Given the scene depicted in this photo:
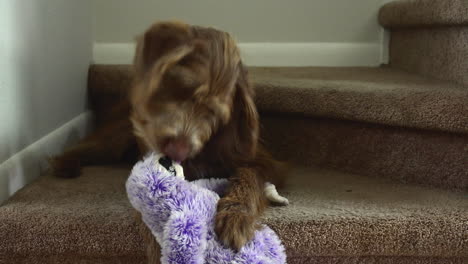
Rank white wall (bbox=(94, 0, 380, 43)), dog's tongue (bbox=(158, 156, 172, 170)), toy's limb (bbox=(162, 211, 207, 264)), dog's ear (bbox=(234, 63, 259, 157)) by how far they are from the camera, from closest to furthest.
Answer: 1. toy's limb (bbox=(162, 211, 207, 264))
2. dog's tongue (bbox=(158, 156, 172, 170))
3. dog's ear (bbox=(234, 63, 259, 157))
4. white wall (bbox=(94, 0, 380, 43))

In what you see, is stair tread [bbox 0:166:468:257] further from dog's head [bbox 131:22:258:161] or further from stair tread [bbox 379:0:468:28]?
stair tread [bbox 379:0:468:28]

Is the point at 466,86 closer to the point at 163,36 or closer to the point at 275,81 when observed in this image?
the point at 275,81

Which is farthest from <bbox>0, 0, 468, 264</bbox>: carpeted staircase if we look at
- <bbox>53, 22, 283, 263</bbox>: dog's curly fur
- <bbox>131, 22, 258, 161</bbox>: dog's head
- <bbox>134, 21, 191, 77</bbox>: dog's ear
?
<bbox>134, 21, 191, 77</bbox>: dog's ear

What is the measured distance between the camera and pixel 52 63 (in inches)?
68.9

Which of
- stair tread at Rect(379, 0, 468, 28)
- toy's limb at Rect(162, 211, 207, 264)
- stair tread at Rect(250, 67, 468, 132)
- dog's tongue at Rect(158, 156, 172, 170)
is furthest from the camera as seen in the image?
stair tread at Rect(379, 0, 468, 28)

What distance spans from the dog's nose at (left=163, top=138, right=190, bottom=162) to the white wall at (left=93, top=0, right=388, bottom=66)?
1.33 metres

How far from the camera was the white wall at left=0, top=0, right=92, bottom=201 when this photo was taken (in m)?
1.42

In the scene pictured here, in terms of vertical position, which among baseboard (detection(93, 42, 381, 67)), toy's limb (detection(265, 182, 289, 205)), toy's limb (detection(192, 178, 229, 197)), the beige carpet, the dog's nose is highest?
the beige carpet

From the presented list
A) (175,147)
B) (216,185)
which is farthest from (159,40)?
(216,185)

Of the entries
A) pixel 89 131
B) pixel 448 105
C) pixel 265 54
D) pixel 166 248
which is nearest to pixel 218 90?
pixel 166 248

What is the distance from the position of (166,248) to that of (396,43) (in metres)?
1.71

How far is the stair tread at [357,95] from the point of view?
151 cm

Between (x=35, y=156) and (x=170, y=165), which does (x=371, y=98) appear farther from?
(x=35, y=156)

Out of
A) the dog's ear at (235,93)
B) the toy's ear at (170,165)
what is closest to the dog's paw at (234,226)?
the toy's ear at (170,165)
